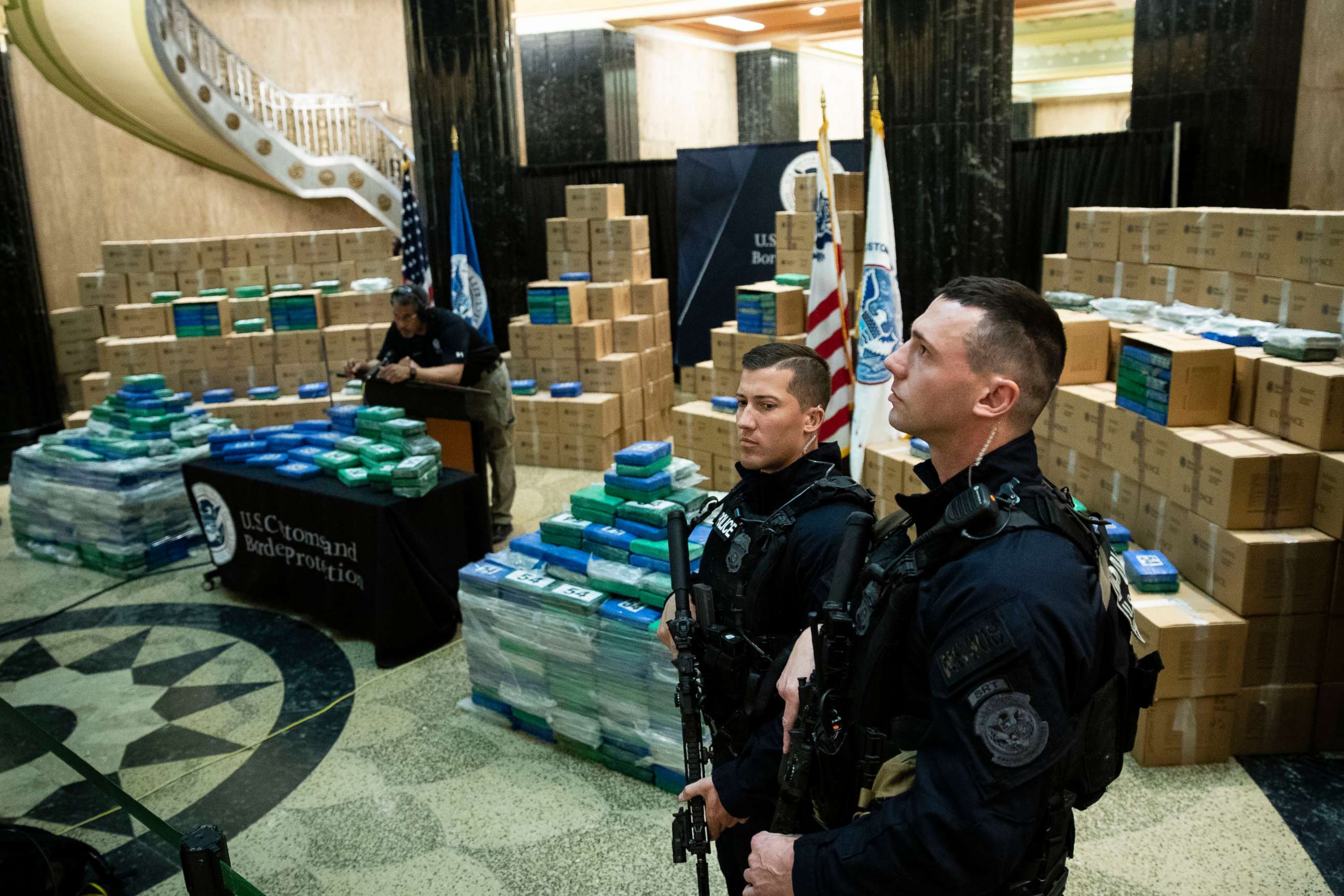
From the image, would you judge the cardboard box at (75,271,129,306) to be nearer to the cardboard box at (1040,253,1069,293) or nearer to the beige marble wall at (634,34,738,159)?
the beige marble wall at (634,34,738,159)

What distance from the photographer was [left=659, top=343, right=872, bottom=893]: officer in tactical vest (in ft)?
6.09

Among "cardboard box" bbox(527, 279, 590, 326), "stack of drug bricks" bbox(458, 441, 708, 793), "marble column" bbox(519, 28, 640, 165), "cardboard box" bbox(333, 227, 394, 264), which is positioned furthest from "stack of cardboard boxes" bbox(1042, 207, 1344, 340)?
"marble column" bbox(519, 28, 640, 165)

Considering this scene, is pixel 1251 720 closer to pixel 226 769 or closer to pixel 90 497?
pixel 226 769

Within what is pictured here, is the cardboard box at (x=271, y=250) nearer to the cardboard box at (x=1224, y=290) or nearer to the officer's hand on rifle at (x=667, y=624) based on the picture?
the cardboard box at (x=1224, y=290)

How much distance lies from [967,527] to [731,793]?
0.77 m

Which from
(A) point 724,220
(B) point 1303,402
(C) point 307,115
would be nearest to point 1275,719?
(B) point 1303,402

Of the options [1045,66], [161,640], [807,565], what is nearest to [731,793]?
[807,565]

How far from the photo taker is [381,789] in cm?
351

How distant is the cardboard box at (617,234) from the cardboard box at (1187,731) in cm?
574

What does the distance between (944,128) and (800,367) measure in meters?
3.73

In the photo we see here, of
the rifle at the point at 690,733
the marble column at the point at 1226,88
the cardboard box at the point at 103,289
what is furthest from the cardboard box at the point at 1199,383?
the cardboard box at the point at 103,289

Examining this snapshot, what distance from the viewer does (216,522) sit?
525cm

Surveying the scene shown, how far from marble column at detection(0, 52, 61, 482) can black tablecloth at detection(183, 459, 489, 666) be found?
157 inches

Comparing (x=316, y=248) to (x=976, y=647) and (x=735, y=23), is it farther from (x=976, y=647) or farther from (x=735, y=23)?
(x=976, y=647)
